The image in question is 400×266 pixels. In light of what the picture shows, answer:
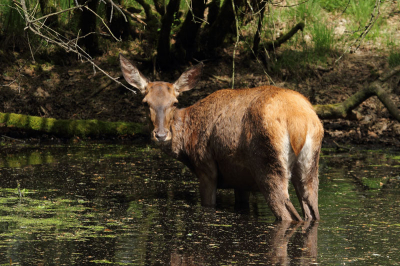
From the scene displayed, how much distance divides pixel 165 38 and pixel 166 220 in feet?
27.9

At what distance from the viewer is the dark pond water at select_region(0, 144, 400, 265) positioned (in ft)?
16.8

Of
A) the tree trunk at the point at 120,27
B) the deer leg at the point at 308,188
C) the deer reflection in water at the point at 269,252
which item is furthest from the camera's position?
the tree trunk at the point at 120,27

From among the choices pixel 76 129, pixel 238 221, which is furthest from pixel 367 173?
pixel 76 129

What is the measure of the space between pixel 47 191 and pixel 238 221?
9.25 ft

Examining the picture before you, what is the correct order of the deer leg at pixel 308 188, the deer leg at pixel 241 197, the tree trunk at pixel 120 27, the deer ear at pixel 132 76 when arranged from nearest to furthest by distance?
the deer leg at pixel 308 188 → the deer leg at pixel 241 197 → the deer ear at pixel 132 76 → the tree trunk at pixel 120 27

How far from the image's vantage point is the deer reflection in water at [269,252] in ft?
16.3

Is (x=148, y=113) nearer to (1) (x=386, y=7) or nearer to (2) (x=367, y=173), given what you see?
(2) (x=367, y=173)

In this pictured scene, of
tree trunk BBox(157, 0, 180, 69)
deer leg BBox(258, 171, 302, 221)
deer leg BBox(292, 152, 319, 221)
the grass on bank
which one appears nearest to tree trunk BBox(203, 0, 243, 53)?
the grass on bank

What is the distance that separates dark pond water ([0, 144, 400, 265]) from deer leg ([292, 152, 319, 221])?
0.63 feet

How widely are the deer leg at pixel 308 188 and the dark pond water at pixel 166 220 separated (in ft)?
0.63

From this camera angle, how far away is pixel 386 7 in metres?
17.0

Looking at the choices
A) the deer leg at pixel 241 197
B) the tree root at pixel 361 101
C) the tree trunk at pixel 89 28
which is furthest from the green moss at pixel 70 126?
the deer leg at pixel 241 197

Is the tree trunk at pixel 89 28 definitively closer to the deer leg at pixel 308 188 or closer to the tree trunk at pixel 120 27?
the tree trunk at pixel 120 27

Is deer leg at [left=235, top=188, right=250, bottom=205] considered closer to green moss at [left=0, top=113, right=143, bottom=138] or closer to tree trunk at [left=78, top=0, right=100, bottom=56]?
green moss at [left=0, top=113, right=143, bottom=138]
